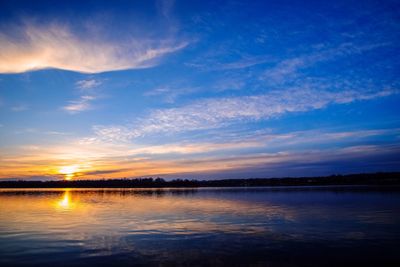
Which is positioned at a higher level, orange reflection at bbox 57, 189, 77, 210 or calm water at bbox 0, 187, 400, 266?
orange reflection at bbox 57, 189, 77, 210

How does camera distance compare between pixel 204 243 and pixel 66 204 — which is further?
pixel 66 204

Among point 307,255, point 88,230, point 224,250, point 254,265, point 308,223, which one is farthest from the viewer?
point 308,223

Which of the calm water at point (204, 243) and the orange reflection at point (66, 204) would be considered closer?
the calm water at point (204, 243)

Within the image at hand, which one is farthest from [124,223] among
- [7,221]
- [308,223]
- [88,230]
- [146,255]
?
[308,223]

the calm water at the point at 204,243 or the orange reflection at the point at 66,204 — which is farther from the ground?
the orange reflection at the point at 66,204

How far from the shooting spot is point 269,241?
21688mm

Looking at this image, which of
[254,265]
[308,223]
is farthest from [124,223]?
[254,265]

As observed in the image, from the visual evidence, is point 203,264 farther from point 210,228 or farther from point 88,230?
point 88,230

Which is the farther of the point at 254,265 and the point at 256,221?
the point at 256,221

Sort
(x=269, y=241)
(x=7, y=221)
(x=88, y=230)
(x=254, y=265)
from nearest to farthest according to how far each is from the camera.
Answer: (x=254, y=265) < (x=269, y=241) < (x=88, y=230) < (x=7, y=221)

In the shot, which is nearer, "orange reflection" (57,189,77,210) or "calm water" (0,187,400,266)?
"calm water" (0,187,400,266)

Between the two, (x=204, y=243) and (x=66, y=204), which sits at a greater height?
(x=66, y=204)

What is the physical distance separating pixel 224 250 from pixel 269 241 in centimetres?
397

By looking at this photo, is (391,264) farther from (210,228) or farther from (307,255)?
(210,228)
